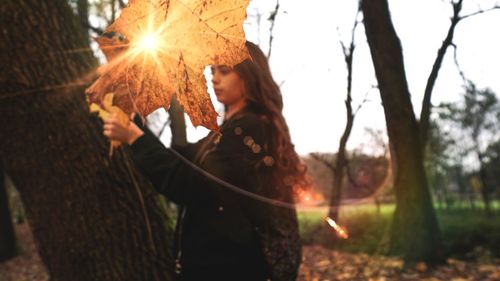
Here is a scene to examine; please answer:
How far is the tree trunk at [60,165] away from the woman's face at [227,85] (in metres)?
0.56

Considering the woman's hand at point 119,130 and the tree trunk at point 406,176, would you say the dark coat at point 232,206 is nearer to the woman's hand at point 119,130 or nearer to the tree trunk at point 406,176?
the woman's hand at point 119,130

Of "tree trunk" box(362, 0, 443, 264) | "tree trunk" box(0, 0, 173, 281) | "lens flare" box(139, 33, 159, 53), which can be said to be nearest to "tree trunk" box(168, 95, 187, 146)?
"tree trunk" box(0, 0, 173, 281)

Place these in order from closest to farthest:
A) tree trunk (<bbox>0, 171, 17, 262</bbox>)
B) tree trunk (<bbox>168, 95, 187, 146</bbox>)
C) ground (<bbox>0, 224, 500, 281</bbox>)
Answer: tree trunk (<bbox>168, 95, 187, 146</bbox>) < ground (<bbox>0, 224, 500, 281</bbox>) < tree trunk (<bbox>0, 171, 17, 262</bbox>)

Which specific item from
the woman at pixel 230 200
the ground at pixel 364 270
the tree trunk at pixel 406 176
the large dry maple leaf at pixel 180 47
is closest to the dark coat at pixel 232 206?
the woman at pixel 230 200

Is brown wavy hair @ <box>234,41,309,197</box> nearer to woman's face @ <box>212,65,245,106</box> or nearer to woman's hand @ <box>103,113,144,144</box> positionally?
woman's face @ <box>212,65,245,106</box>

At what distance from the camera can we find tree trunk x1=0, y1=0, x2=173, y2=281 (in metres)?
1.62

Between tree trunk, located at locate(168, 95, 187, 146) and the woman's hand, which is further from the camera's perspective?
tree trunk, located at locate(168, 95, 187, 146)

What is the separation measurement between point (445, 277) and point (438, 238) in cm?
74

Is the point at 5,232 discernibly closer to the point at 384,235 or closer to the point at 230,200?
the point at 384,235

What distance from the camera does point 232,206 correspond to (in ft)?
5.06

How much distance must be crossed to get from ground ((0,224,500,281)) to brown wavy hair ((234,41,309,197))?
450 centimetres

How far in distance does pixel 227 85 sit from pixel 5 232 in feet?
45.5

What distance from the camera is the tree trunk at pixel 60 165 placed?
1625mm

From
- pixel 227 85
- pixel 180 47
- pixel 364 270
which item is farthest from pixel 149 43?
pixel 364 270
